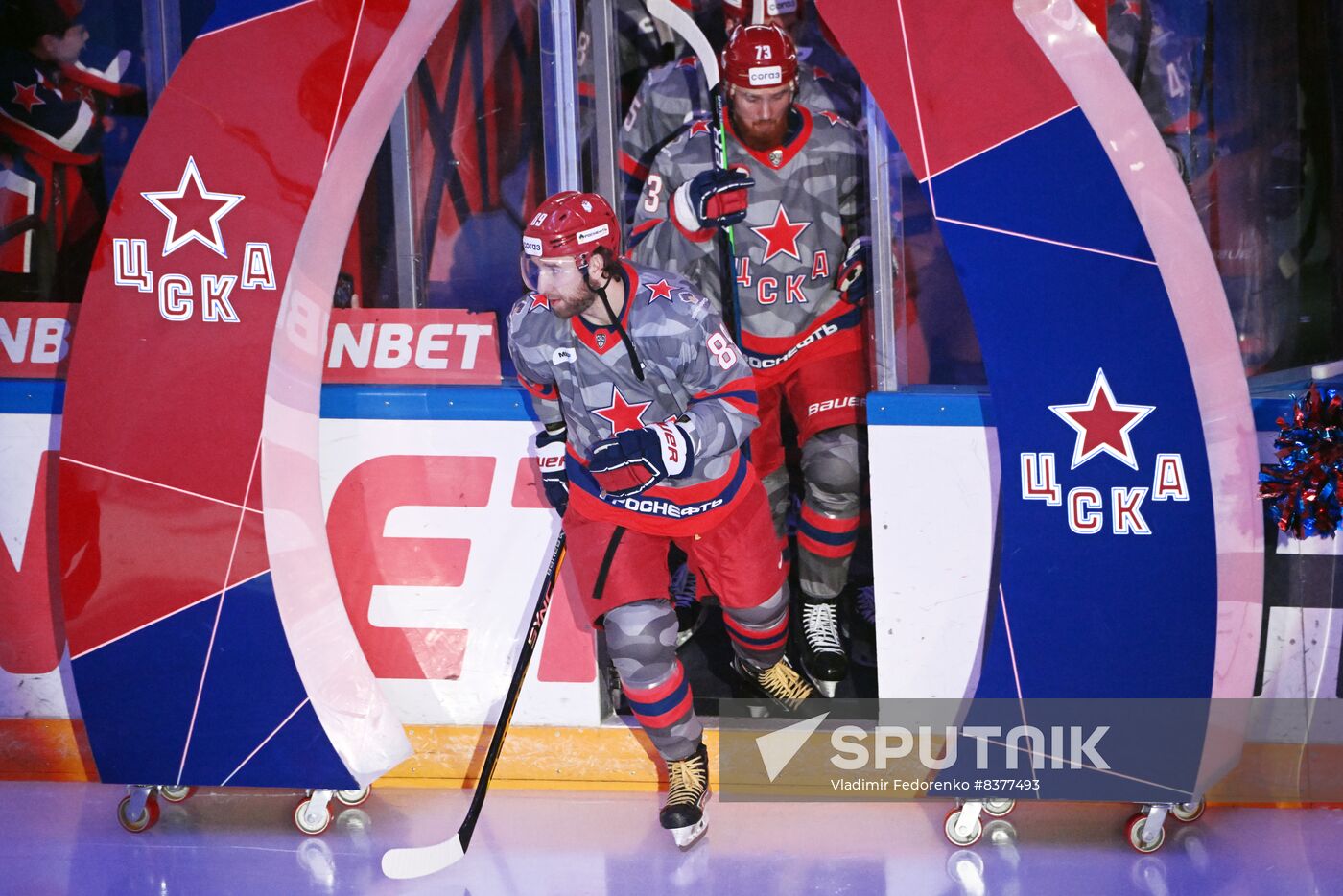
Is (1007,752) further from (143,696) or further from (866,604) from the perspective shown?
(143,696)

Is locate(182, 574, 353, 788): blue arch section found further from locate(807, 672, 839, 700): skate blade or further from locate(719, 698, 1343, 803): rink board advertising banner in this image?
locate(807, 672, 839, 700): skate blade

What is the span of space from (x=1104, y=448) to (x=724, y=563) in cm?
84

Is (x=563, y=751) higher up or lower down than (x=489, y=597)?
lower down

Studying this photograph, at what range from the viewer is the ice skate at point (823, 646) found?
3.18 metres

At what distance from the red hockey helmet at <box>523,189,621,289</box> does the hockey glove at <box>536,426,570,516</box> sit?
17.0 inches

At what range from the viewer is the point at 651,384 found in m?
2.69

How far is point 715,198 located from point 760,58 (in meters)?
0.32

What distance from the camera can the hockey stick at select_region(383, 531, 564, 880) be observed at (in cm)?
269

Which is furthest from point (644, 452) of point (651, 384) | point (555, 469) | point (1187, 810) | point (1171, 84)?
point (1171, 84)

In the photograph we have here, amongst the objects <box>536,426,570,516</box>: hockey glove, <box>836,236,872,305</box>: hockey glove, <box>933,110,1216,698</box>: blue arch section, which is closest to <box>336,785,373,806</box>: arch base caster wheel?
<box>536,426,570,516</box>: hockey glove

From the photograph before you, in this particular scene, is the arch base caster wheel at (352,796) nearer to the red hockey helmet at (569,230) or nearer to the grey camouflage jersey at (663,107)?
the red hockey helmet at (569,230)

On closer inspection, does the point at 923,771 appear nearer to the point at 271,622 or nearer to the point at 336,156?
the point at 271,622

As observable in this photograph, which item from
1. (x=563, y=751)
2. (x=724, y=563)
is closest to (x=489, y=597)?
→ (x=563, y=751)

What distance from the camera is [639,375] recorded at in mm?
2672
